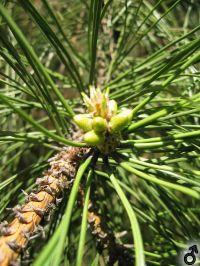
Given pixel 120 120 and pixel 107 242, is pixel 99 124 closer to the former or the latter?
pixel 120 120

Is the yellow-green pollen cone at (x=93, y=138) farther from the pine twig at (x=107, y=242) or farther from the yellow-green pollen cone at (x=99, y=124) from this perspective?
the pine twig at (x=107, y=242)

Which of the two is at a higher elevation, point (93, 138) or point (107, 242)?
point (93, 138)

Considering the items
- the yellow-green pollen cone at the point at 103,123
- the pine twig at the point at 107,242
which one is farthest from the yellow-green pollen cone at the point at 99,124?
the pine twig at the point at 107,242

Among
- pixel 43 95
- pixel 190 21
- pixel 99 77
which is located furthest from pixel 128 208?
pixel 190 21

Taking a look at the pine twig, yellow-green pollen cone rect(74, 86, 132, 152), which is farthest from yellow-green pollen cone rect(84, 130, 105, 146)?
the pine twig

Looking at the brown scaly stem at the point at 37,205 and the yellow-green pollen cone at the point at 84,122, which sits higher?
the yellow-green pollen cone at the point at 84,122

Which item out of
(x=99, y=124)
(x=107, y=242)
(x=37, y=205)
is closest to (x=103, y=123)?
(x=99, y=124)

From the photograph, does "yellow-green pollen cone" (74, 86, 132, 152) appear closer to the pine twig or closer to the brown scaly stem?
the brown scaly stem
